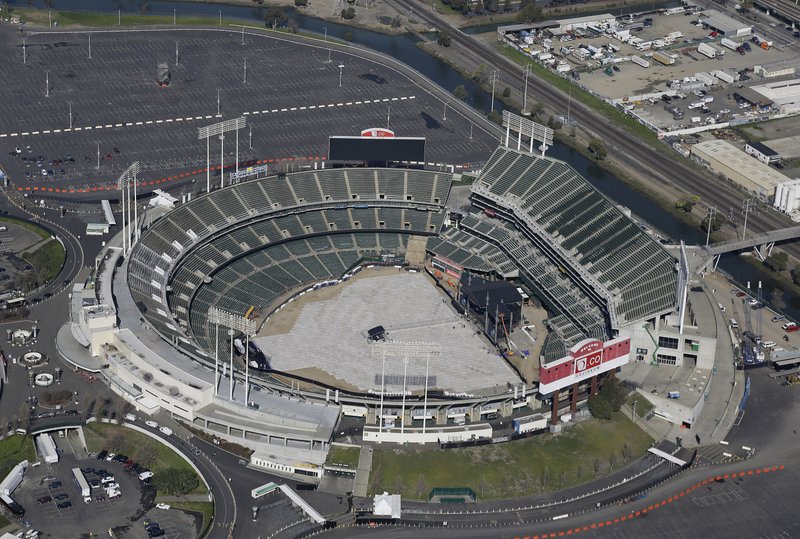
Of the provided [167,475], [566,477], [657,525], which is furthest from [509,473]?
[167,475]

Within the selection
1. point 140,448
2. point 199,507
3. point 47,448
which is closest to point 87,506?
point 140,448

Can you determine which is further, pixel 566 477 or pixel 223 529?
pixel 566 477

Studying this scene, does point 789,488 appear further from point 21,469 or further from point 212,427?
point 21,469

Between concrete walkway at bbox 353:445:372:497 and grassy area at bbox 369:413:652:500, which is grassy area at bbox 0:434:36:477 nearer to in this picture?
concrete walkway at bbox 353:445:372:497

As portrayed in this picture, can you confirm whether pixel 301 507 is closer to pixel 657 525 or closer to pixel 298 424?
pixel 298 424

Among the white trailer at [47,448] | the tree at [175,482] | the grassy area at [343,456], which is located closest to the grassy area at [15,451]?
the white trailer at [47,448]

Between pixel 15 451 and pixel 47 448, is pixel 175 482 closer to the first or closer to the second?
pixel 47 448
